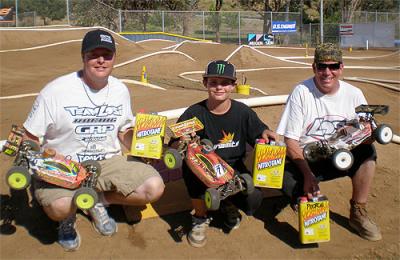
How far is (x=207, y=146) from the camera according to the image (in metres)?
3.29

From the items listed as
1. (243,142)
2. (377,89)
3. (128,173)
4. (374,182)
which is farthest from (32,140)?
(377,89)

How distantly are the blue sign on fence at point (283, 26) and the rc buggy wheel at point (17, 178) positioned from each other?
109 feet

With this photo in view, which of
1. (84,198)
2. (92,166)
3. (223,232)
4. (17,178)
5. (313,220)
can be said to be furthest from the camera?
(223,232)

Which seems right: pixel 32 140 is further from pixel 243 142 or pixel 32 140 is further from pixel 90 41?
pixel 243 142

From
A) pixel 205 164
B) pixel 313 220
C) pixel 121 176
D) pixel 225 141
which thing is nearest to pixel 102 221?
pixel 121 176

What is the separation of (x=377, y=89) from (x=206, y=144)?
740 cm

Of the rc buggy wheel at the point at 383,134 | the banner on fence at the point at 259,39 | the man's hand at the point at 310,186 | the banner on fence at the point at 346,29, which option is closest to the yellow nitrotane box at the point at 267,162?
the man's hand at the point at 310,186

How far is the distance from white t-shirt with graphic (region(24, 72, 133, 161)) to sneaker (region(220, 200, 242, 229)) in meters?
1.03

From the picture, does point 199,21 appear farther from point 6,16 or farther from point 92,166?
point 92,166

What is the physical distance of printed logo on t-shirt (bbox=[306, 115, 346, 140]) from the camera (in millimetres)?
3605

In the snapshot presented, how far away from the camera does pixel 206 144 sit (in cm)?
333

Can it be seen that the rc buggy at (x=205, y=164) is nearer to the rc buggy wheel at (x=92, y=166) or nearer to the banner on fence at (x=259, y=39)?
the rc buggy wheel at (x=92, y=166)

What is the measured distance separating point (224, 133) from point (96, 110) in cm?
104

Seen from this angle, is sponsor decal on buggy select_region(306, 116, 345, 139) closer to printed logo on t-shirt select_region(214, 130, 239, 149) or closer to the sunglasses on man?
the sunglasses on man
